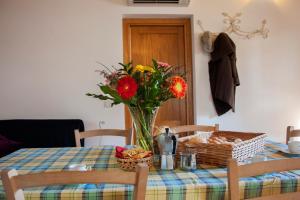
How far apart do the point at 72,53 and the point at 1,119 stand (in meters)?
1.07

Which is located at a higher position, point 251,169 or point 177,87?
point 177,87

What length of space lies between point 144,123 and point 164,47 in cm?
198

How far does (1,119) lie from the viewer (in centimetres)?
285

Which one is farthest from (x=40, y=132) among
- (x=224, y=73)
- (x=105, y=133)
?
(x=224, y=73)

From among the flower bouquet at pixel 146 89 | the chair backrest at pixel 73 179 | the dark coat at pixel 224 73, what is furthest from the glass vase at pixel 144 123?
the dark coat at pixel 224 73

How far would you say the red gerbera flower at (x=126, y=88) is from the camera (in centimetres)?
110

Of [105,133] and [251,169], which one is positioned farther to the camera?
[105,133]

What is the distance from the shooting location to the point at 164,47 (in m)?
3.08

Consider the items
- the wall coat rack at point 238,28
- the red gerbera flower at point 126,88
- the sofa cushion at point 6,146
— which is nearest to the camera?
the red gerbera flower at point 126,88

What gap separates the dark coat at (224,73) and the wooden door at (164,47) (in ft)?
0.99

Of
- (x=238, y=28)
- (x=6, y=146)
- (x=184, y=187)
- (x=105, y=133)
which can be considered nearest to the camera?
(x=184, y=187)

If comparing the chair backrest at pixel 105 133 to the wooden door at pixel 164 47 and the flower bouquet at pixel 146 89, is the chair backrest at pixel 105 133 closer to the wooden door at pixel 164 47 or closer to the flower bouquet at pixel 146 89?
the flower bouquet at pixel 146 89

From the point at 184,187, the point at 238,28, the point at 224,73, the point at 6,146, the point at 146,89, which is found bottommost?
the point at 6,146

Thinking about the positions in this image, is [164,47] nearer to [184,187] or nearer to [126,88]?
[126,88]
